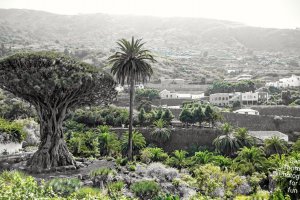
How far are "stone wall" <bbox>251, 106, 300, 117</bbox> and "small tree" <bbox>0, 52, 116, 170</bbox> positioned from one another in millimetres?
42908

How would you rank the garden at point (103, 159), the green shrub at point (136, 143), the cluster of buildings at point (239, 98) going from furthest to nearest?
the cluster of buildings at point (239, 98), the green shrub at point (136, 143), the garden at point (103, 159)

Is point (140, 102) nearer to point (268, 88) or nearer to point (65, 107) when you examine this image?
point (268, 88)

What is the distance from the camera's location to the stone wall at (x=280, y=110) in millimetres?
67188

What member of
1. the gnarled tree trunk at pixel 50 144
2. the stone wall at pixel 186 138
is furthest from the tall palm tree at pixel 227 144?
the gnarled tree trunk at pixel 50 144

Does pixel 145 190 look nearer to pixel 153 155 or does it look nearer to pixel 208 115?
pixel 153 155

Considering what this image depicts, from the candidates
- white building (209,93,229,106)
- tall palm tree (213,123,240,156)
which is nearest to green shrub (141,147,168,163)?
tall palm tree (213,123,240,156)

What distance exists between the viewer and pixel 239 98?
85.9m

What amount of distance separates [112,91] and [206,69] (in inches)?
4465

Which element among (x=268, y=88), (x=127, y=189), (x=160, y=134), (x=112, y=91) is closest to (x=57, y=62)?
(x=112, y=91)

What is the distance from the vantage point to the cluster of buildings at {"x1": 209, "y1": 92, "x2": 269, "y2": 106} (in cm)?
8550

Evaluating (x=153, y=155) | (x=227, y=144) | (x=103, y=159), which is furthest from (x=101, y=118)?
(x=227, y=144)

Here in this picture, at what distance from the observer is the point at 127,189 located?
28.1 meters

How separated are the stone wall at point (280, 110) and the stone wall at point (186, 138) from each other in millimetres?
20332

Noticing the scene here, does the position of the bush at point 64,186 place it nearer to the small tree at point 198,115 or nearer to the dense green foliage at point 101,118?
the small tree at point 198,115
